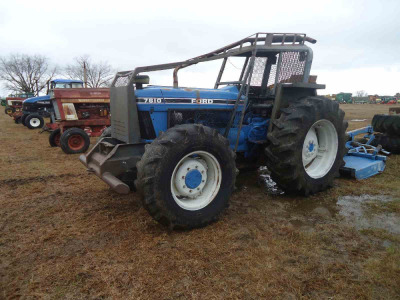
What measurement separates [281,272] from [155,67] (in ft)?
9.35

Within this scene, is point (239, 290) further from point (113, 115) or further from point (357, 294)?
point (113, 115)

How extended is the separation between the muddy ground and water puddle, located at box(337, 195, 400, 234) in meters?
0.01

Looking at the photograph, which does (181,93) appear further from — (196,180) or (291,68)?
(291,68)

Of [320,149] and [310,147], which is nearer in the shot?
[310,147]

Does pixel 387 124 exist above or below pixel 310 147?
above

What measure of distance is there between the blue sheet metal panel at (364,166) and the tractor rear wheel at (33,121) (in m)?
14.5

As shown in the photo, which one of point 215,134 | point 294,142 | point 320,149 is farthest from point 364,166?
point 215,134

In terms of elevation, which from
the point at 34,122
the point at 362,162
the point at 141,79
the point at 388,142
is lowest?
the point at 34,122

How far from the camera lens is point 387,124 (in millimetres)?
6523

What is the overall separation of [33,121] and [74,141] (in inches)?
342

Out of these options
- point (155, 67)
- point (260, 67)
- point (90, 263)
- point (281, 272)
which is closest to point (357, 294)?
point (281, 272)

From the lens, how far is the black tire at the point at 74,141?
24.2 feet

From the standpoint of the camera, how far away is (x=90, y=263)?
2471mm

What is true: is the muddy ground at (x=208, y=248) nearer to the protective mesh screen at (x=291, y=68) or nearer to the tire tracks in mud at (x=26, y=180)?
the tire tracks in mud at (x=26, y=180)
